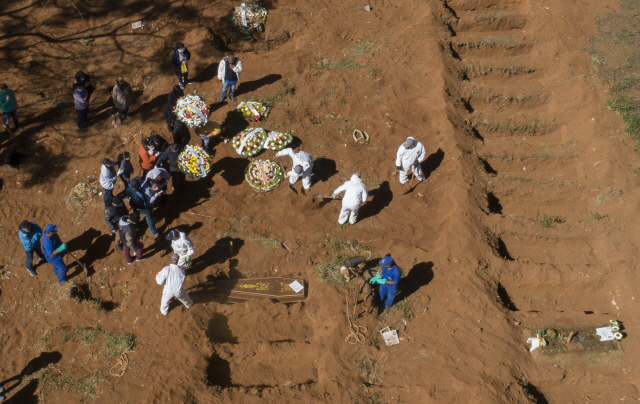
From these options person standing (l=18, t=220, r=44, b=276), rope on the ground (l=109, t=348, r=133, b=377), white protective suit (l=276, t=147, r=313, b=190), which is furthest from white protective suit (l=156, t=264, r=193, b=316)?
white protective suit (l=276, t=147, r=313, b=190)

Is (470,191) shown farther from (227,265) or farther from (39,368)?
(39,368)

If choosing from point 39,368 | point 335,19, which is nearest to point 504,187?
point 335,19

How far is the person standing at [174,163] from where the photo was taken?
988cm

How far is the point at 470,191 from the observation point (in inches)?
425

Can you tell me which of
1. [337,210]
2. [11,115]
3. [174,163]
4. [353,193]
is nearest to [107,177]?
[174,163]

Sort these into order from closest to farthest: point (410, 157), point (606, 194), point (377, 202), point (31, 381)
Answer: point (31, 381), point (410, 157), point (606, 194), point (377, 202)

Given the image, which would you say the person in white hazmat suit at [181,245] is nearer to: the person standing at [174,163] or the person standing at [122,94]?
the person standing at [174,163]

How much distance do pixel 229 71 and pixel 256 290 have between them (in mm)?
6282

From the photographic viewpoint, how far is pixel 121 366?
8.09 meters

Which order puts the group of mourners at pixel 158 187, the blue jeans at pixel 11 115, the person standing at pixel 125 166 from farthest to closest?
the blue jeans at pixel 11 115
the person standing at pixel 125 166
the group of mourners at pixel 158 187

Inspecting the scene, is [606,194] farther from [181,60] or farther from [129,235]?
[181,60]

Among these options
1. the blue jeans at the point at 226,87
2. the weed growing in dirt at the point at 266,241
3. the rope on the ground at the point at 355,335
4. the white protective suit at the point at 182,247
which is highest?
the blue jeans at the point at 226,87

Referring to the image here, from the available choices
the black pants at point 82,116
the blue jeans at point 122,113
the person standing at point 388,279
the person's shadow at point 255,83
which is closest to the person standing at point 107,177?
the blue jeans at point 122,113

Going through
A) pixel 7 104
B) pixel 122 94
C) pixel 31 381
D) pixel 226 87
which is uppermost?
pixel 122 94
